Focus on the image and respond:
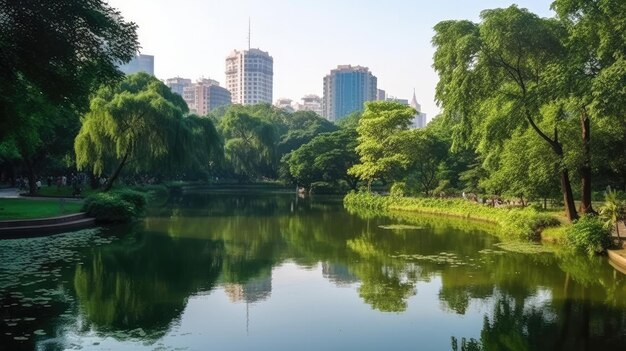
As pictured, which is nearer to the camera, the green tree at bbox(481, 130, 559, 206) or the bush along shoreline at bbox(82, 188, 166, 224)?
the green tree at bbox(481, 130, 559, 206)

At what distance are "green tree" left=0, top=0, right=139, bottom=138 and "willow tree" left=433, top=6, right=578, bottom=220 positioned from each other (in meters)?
14.9

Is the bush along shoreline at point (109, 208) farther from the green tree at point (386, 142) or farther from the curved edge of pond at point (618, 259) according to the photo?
the green tree at point (386, 142)

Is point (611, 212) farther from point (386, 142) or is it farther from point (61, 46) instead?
point (386, 142)

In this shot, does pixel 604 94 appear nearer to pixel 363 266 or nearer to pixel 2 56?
pixel 363 266

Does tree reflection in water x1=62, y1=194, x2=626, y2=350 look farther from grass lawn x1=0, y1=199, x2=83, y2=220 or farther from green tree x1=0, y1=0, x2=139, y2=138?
green tree x1=0, y1=0, x2=139, y2=138

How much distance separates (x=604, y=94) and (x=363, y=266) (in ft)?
32.4

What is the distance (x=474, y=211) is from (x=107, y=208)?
22.9 metres

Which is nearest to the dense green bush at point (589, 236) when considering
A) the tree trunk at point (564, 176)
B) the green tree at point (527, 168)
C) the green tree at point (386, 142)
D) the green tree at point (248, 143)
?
the tree trunk at point (564, 176)

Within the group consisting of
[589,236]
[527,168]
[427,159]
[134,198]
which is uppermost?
[427,159]

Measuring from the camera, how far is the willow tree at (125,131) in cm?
3725

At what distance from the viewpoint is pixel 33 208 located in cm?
2995

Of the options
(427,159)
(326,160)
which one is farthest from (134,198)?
(326,160)

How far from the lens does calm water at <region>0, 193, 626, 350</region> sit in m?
11.1

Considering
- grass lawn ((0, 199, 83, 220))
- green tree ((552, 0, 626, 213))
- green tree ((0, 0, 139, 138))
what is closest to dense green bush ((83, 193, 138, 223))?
grass lawn ((0, 199, 83, 220))
